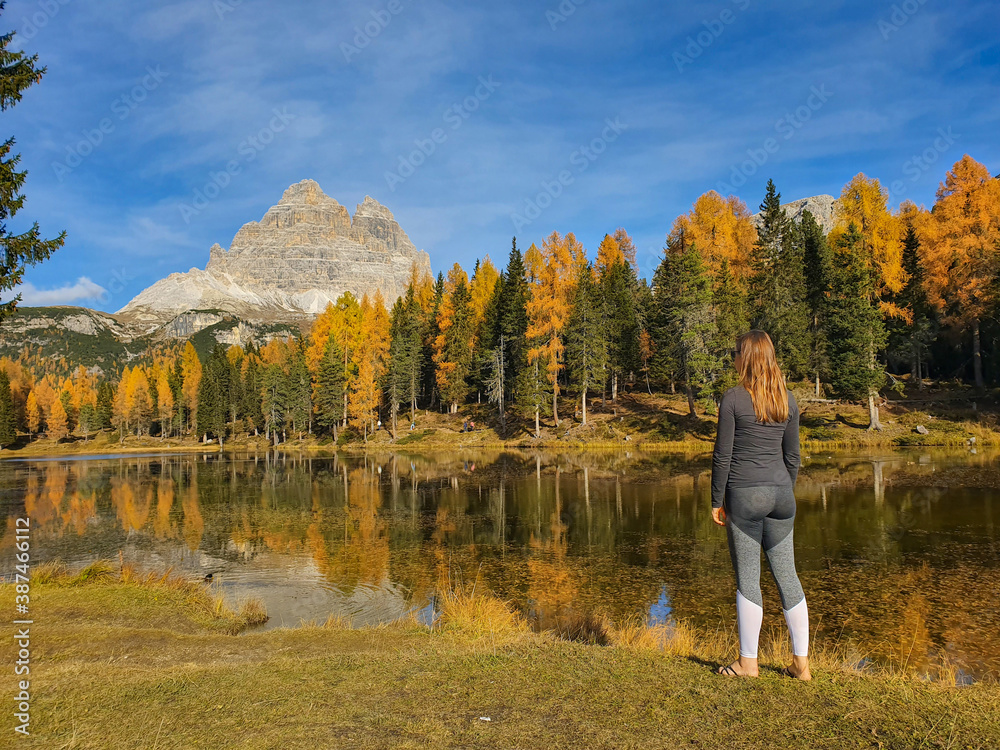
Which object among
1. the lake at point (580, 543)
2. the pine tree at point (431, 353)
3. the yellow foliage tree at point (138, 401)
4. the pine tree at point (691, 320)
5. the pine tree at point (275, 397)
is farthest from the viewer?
the yellow foliage tree at point (138, 401)

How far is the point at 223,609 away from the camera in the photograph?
39.7ft

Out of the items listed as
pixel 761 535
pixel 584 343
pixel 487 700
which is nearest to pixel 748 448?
pixel 761 535

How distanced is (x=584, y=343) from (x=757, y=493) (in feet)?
140

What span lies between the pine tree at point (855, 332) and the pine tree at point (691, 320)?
803 cm

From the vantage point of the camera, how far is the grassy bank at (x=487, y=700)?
4.54 m

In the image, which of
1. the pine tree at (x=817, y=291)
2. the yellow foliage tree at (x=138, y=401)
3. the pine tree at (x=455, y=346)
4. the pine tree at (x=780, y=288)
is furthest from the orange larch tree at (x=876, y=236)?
the yellow foliage tree at (x=138, y=401)

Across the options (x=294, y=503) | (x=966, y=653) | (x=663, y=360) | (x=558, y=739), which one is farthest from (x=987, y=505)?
(x=663, y=360)

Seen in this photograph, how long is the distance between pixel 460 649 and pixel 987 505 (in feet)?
69.4

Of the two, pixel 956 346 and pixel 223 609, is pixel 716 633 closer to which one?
pixel 223 609

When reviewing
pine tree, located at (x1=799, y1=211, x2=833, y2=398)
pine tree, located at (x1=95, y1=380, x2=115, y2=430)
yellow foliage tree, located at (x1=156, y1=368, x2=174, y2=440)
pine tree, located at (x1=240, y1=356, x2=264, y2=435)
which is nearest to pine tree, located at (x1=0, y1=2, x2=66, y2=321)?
pine tree, located at (x1=799, y1=211, x2=833, y2=398)

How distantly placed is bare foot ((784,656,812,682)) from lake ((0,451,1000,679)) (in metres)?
4.23

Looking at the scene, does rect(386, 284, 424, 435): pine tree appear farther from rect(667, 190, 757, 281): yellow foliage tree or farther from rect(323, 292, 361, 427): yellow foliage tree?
rect(667, 190, 757, 281): yellow foliage tree

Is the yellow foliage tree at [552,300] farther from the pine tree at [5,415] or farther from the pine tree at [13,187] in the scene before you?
the pine tree at [5,415]

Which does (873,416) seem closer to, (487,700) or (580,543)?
(580,543)
